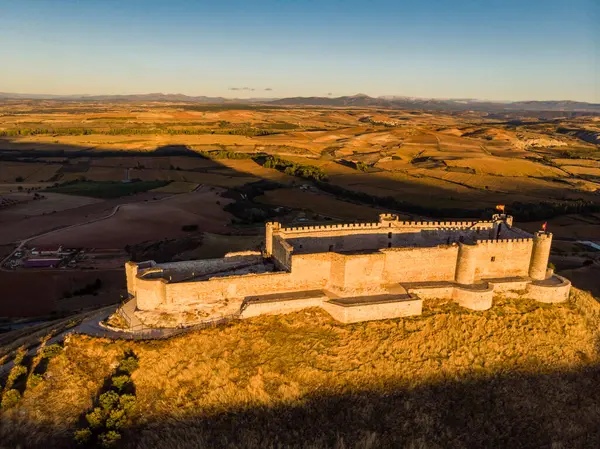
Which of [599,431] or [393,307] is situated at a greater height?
[393,307]

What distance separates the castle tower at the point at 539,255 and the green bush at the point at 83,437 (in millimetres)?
27274

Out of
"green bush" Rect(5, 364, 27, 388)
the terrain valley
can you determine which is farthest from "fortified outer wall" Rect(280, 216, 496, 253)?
"green bush" Rect(5, 364, 27, 388)

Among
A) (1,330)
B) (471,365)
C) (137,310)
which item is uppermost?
(137,310)

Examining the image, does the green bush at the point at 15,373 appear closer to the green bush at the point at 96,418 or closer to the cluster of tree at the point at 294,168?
the green bush at the point at 96,418

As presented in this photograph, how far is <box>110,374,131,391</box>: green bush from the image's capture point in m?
19.7

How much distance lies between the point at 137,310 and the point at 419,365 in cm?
1557

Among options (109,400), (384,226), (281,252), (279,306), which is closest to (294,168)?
(384,226)

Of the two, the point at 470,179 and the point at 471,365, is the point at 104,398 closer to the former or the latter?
the point at 471,365

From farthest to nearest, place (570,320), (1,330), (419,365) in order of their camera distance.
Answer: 1. (1,330)
2. (570,320)
3. (419,365)

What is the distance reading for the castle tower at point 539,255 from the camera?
2864 centimetres

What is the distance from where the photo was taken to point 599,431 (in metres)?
21.4

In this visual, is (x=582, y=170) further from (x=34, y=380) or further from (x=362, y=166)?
(x=34, y=380)

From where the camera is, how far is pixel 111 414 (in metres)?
18.3

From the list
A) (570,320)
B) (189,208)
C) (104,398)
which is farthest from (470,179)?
(104,398)
